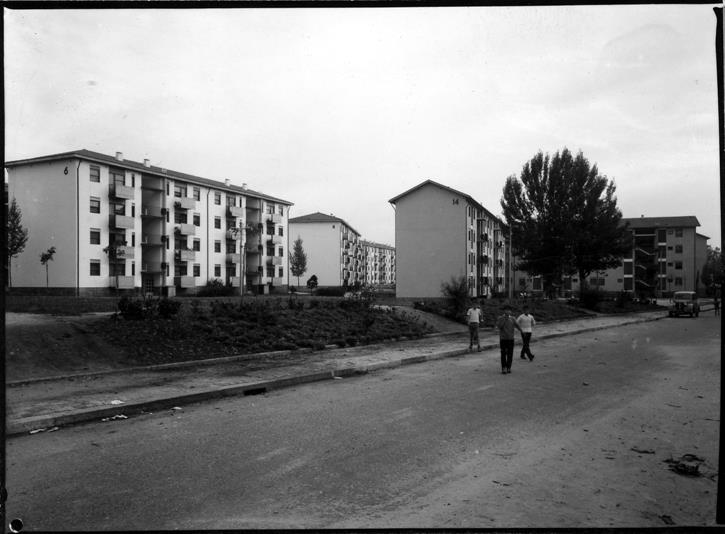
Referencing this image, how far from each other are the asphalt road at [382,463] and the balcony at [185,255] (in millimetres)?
49996

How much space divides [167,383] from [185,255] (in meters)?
49.2

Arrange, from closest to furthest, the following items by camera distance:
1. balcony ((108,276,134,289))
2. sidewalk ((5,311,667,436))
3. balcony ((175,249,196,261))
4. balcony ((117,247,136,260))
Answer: sidewalk ((5,311,667,436))
balcony ((108,276,134,289))
balcony ((117,247,136,260))
balcony ((175,249,196,261))

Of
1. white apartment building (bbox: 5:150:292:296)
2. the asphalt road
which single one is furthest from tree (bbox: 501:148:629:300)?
the asphalt road

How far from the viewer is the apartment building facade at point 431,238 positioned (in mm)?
55781

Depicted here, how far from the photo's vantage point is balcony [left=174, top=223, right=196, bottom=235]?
56000 millimetres

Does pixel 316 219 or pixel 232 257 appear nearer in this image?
pixel 232 257

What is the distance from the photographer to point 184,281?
57.0 m

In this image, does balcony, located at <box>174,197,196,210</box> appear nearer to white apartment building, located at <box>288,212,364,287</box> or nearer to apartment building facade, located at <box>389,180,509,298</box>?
apartment building facade, located at <box>389,180,509,298</box>

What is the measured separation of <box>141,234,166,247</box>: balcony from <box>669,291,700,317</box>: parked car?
47.5m

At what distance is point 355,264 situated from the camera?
377 ft

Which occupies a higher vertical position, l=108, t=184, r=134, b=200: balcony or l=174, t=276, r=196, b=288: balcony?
l=108, t=184, r=134, b=200: balcony

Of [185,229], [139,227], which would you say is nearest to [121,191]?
[139,227]

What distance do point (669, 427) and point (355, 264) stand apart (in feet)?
353

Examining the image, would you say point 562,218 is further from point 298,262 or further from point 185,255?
point 185,255
